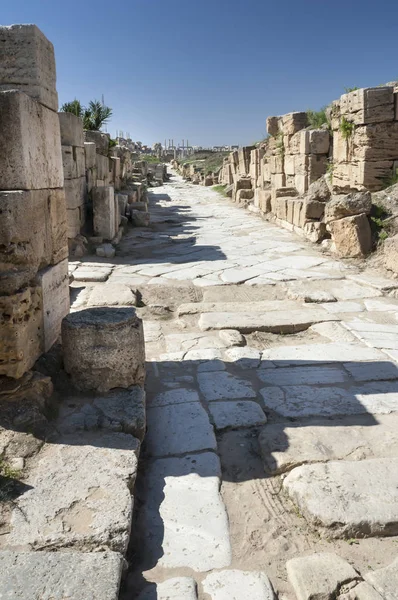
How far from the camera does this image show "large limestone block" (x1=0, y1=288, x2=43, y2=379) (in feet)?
10.7

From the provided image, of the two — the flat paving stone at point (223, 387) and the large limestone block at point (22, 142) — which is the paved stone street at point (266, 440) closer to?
the flat paving stone at point (223, 387)

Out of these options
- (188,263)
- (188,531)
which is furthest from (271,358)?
(188,263)

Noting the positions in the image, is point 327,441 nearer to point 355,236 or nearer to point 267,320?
point 267,320

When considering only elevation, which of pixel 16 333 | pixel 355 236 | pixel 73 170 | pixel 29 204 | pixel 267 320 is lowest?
pixel 267 320

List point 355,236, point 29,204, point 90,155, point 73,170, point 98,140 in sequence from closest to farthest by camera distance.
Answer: point 29,204 → point 355,236 → point 73,170 → point 90,155 → point 98,140

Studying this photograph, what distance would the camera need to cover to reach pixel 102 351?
360 cm

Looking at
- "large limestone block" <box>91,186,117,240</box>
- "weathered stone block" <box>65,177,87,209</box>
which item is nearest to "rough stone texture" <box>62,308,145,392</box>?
"weathered stone block" <box>65,177,87,209</box>

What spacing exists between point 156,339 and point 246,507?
282cm

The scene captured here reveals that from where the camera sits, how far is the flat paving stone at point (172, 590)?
2.11m

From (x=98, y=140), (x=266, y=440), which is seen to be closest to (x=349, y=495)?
(x=266, y=440)

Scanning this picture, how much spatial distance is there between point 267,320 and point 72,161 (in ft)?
20.1

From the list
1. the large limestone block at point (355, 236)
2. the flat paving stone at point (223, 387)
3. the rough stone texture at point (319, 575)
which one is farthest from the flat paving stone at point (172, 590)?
the large limestone block at point (355, 236)

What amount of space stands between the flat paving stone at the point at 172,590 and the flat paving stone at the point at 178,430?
1.06 meters

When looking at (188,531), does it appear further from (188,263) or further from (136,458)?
(188,263)
